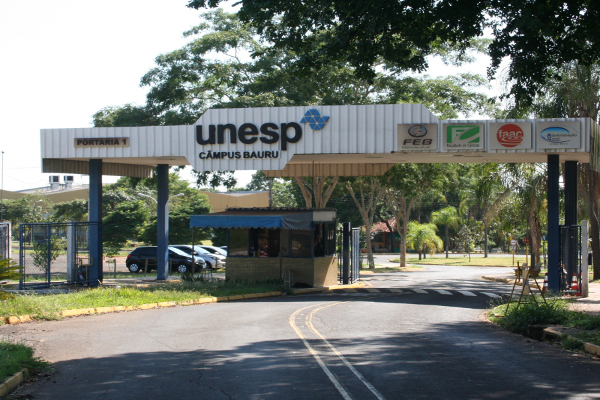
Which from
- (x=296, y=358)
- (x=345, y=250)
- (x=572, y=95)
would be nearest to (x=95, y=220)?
(x=345, y=250)

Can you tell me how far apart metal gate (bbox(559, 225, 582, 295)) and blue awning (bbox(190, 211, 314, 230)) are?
8832 mm

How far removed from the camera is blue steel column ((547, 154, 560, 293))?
20469 mm

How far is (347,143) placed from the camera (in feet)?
67.6

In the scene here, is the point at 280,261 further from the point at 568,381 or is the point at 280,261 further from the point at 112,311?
the point at 568,381

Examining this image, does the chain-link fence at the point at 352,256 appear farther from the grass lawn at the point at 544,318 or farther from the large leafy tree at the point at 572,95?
the grass lawn at the point at 544,318

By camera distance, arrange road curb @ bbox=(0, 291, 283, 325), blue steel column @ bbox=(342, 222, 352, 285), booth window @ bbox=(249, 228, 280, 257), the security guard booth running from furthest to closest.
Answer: blue steel column @ bbox=(342, 222, 352, 285) → booth window @ bbox=(249, 228, 280, 257) → the security guard booth → road curb @ bbox=(0, 291, 283, 325)

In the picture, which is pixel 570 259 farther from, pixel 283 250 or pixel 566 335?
pixel 283 250

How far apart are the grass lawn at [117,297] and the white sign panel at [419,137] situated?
6959 mm

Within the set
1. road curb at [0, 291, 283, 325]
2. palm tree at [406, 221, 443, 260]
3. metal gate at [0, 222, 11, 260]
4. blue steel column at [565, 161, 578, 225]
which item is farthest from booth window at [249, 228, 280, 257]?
palm tree at [406, 221, 443, 260]

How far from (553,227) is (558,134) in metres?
3.26

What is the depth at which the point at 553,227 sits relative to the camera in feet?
67.1

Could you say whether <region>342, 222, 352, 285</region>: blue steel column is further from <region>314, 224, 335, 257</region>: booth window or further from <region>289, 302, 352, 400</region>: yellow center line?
<region>289, 302, 352, 400</region>: yellow center line

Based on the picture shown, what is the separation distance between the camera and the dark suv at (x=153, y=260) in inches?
1351

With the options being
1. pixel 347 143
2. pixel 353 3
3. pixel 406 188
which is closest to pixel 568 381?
pixel 353 3
